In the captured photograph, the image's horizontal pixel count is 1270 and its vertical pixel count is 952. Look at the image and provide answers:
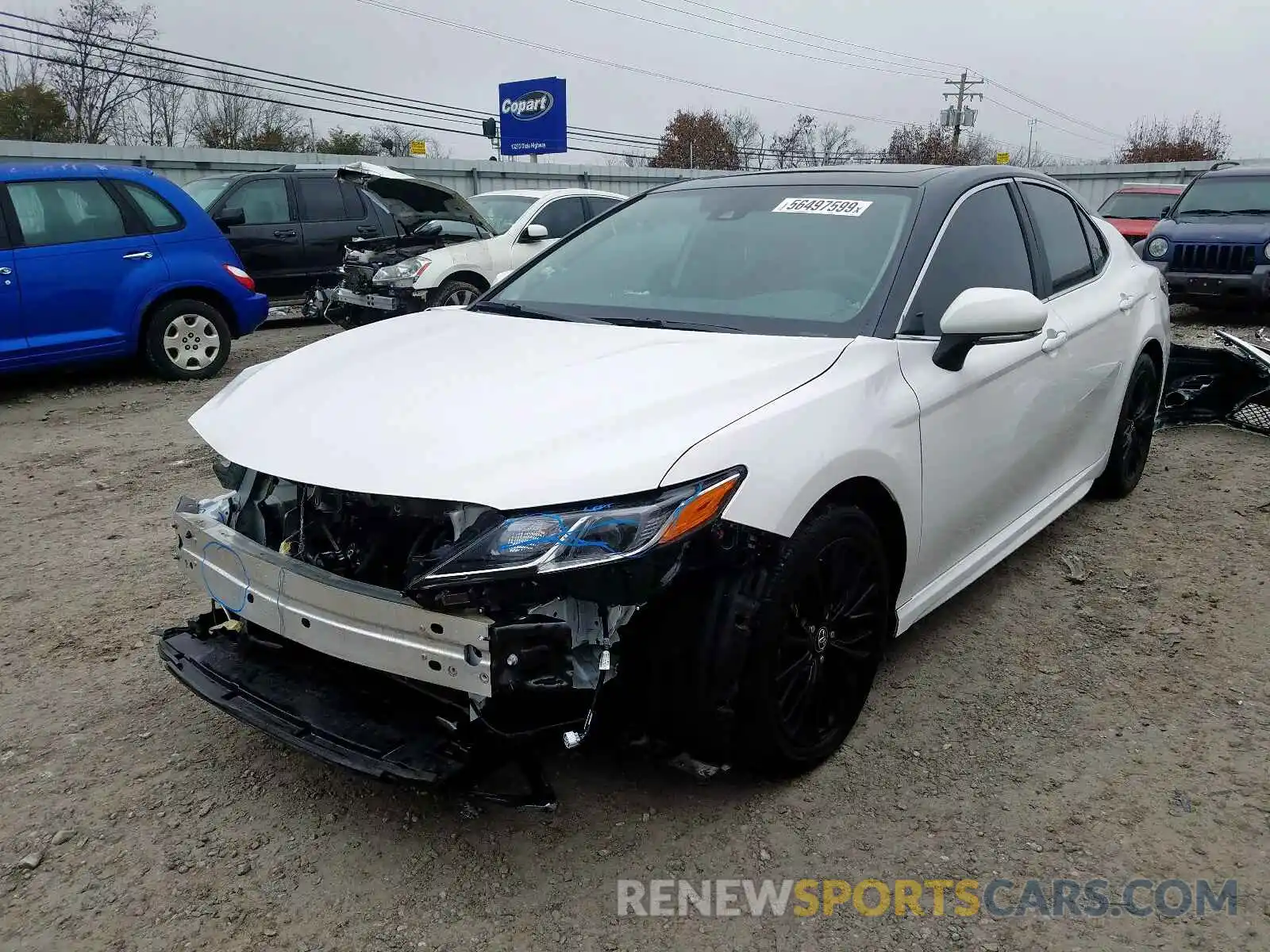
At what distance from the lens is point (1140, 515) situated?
4.68 m

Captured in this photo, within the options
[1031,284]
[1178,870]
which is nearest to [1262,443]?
[1031,284]

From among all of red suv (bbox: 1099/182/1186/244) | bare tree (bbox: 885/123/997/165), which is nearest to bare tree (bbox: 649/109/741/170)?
bare tree (bbox: 885/123/997/165)

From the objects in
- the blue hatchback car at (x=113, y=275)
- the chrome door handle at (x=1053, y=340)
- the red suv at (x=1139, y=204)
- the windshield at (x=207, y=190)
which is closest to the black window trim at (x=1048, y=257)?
the chrome door handle at (x=1053, y=340)

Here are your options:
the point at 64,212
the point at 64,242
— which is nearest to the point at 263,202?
the point at 64,212

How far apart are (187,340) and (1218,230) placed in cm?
1067

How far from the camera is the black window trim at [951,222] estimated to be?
282cm

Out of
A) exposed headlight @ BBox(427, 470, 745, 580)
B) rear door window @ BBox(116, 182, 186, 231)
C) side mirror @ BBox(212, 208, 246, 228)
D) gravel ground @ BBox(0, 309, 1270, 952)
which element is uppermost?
rear door window @ BBox(116, 182, 186, 231)

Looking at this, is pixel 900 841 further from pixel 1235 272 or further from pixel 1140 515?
pixel 1235 272

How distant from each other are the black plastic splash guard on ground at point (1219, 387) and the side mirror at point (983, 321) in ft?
12.8

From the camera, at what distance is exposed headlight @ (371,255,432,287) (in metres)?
9.29

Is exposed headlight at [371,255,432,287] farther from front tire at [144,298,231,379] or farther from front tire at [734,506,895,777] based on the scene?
front tire at [734,506,895,777]

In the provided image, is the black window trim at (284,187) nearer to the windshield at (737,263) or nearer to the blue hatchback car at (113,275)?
the blue hatchback car at (113,275)

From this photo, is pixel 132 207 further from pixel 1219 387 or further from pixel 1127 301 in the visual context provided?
pixel 1219 387

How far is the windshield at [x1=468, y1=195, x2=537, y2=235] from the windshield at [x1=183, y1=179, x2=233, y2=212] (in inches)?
111
